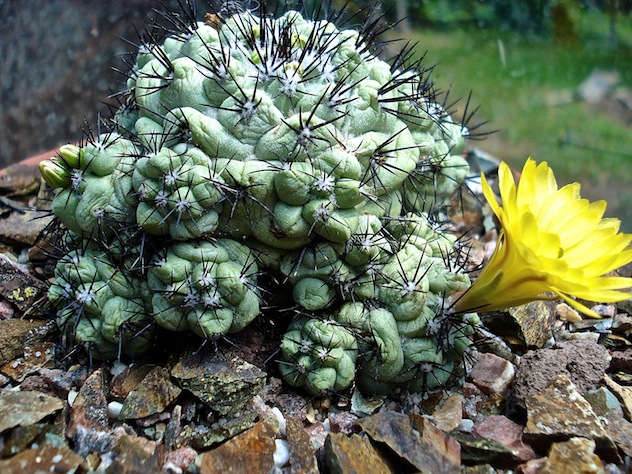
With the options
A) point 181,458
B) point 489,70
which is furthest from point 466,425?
point 489,70

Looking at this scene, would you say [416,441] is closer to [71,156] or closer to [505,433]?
[505,433]

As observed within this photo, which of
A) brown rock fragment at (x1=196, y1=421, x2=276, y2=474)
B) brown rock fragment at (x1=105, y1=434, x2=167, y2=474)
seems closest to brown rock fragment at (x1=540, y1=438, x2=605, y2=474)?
brown rock fragment at (x1=196, y1=421, x2=276, y2=474)

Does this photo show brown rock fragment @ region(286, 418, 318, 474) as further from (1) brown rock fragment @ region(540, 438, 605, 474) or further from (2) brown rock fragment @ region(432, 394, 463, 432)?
(1) brown rock fragment @ region(540, 438, 605, 474)

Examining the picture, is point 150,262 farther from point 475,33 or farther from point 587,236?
point 475,33

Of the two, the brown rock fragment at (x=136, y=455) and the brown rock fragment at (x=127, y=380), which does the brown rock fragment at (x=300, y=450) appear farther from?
the brown rock fragment at (x=127, y=380)

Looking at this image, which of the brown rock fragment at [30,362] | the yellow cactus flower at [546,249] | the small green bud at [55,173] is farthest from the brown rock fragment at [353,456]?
the small green bud at [55,173]

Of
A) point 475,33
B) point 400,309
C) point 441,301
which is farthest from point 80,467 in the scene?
point 475,33
